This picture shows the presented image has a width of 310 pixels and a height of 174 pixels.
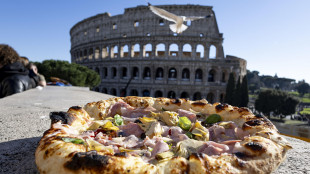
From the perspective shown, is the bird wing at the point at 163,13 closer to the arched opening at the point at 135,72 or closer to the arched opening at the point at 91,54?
the arched opening at the point at 135,72

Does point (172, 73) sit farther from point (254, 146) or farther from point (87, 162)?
point (87, 162)

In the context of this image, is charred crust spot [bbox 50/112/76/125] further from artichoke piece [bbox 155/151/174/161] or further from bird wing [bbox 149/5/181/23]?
bird wing [bbox 149/5/181/23]

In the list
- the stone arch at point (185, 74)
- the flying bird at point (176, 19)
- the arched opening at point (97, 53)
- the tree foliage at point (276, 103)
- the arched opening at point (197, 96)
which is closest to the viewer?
the flying bird at point (176, 19)

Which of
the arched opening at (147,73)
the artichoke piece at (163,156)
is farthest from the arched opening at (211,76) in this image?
the artichoke piece at (163,156)

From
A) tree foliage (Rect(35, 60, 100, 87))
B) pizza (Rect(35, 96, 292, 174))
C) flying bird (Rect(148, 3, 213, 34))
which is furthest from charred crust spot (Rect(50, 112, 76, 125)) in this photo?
tree foliage (Rect(35, 60, 100, 87))

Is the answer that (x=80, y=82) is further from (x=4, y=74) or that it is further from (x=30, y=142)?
(x=30, y=142)

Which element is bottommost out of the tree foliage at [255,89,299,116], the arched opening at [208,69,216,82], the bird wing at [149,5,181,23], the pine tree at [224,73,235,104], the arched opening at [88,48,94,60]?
the tree foliage at [255,89,299,116]

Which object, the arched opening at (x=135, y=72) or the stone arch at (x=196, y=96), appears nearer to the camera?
the stone arch at (x=196, y=96)

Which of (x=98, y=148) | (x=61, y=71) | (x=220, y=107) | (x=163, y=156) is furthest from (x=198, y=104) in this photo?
(x=61, y=71)
